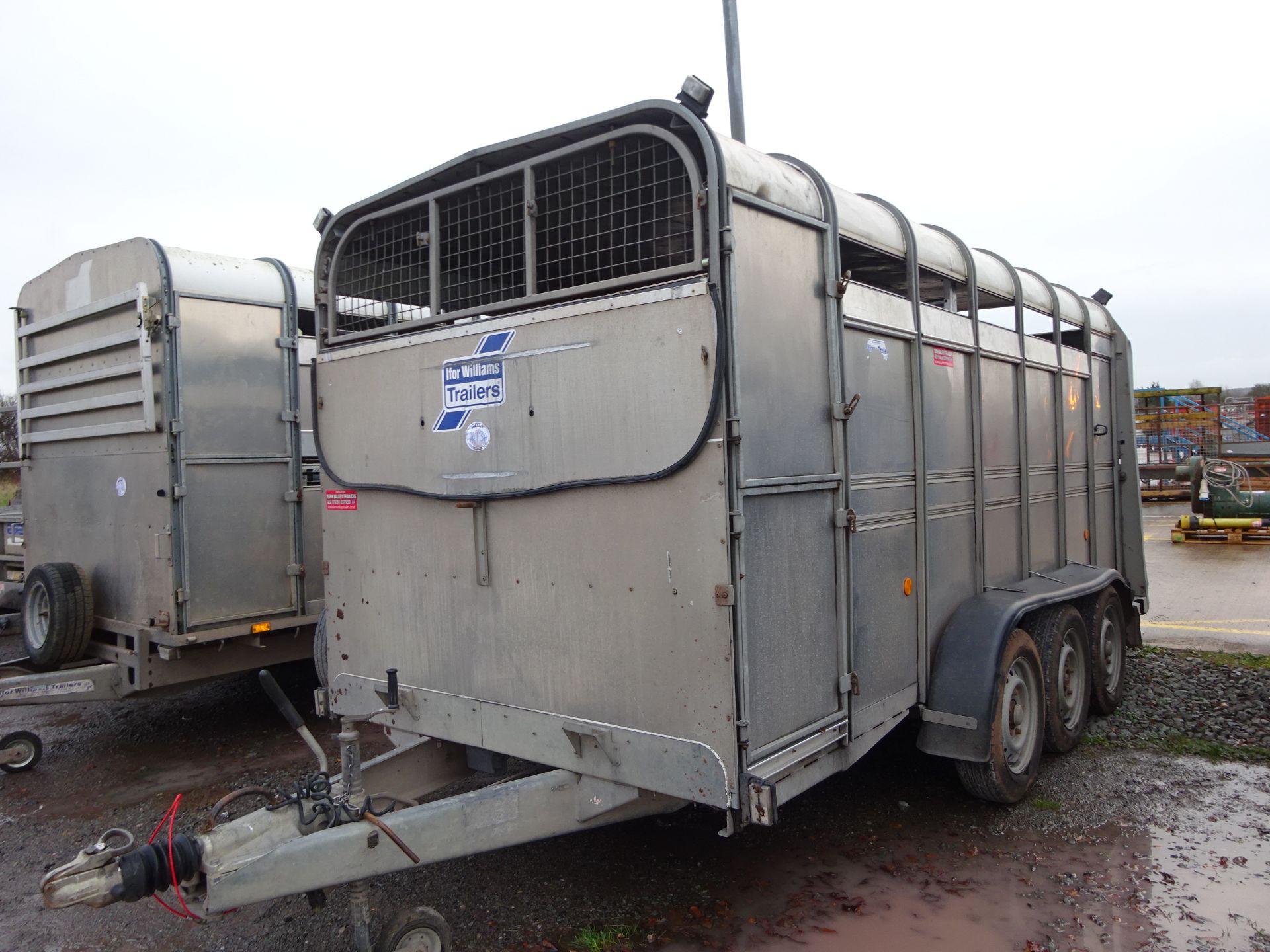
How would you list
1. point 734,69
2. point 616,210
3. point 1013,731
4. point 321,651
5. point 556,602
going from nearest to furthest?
1. point 616,210
2. point 556,602
3. point 321,651
4. point 1013,731
5. point 734,69

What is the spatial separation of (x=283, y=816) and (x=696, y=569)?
167 centimetres

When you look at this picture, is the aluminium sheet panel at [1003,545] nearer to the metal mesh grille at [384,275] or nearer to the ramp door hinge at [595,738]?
the ramp door hinge at [595,738]

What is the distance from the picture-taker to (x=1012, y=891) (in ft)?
12.9

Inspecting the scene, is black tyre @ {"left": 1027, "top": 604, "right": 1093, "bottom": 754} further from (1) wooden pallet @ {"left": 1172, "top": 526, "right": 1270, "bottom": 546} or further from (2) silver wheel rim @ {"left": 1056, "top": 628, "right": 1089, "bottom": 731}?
(1) wooden pallet @ {"left": 1172, "top": 526, "right": 1270, "bottom": 546}

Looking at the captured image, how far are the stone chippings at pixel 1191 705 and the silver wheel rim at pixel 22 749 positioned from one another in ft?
22.6

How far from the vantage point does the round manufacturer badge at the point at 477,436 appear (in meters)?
3.78

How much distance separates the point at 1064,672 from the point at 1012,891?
7.08 ft

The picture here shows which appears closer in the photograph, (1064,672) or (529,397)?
(529,397)

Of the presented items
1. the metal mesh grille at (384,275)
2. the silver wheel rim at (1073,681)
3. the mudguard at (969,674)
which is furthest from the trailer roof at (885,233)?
the silver wheel rim at (1073,681)

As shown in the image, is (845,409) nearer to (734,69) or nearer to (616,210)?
(616,210)

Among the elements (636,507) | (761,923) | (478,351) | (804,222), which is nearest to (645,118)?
(804,222)

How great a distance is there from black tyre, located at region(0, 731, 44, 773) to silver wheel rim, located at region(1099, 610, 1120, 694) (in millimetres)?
7111

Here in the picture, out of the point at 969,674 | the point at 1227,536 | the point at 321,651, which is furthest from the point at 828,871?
the point at 1227,536

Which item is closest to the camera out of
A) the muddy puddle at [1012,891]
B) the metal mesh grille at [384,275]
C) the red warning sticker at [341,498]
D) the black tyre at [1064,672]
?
the muddy puddle at [1012,891]
